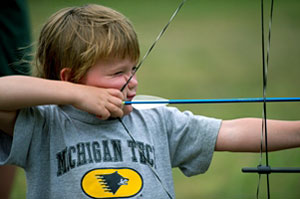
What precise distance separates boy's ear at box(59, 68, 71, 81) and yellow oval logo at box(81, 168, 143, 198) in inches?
10.5

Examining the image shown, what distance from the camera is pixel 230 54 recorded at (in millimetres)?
4707

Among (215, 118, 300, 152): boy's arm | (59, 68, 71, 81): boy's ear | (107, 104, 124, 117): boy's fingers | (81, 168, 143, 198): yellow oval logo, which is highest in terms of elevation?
(59, 68, 71, 81): boy's ear

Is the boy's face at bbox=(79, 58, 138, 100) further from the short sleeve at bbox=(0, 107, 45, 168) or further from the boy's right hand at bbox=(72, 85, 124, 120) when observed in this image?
the short sleeve at bbox=(0, 107, 45, 168)

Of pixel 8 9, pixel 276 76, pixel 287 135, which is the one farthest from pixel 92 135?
pixel 276 76

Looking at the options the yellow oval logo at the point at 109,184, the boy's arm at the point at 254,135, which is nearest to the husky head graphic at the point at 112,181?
the yellow oval logo at the point at 109,184

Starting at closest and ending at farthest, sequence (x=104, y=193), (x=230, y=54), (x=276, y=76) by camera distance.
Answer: (x=104, y=193) → (x=276, y=76) → (x=230, y=54)

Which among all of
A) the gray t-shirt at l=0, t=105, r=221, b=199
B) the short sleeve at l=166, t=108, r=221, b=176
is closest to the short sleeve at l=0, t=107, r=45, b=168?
the gray t-shirt at l=0, t=105, r=221, b=199

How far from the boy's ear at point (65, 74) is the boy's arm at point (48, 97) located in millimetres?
111

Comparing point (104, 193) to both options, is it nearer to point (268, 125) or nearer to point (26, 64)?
point (268, 125)

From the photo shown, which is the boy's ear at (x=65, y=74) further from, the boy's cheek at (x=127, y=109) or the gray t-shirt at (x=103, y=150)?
the boy's cheek at (x=127, y=109)

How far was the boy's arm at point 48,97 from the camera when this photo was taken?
1.07m

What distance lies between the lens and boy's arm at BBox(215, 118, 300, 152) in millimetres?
1130

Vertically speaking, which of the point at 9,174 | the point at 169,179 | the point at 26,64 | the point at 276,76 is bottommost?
the point at 276,76

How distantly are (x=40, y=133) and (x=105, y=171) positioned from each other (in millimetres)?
186
